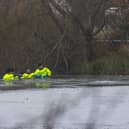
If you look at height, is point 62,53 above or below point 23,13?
below

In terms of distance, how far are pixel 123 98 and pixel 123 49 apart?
21398 mm

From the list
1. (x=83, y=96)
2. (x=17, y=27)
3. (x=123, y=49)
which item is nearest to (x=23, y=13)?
(x=17, y=27)

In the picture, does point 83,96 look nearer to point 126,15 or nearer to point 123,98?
point 123,98

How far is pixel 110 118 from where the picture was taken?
10008mm

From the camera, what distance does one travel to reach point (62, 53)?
32625 millimetres

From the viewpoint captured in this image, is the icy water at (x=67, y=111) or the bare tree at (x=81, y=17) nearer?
the icy water at (x=67, y=111)

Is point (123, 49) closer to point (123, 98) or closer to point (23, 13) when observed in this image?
point (23, 13)

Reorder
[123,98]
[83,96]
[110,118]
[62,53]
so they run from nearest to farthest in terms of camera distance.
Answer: [83,96] < [110,118] < [123,98] < [62,53]

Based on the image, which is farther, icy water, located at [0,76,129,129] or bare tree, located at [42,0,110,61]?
bare tree, located at [42,0,110,61]

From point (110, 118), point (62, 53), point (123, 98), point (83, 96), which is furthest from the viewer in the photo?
point (62, 53)

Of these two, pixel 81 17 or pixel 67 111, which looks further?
pixel 81 17

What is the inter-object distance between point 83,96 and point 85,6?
26.7 metres

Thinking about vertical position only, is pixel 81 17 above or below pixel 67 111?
above

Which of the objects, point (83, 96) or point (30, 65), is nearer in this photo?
point (83, 96)
